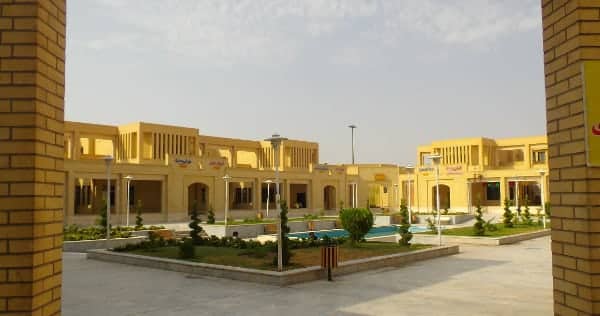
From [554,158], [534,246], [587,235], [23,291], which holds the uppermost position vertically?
[554,158]

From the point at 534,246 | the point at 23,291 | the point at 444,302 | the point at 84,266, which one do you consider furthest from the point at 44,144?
the point at 534,246

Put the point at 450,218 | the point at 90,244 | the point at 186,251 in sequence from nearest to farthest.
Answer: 1. the point at 186,251
2. the point at 90,244
3. the point at 450,218

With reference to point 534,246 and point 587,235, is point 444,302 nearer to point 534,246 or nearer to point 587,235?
point 587,235

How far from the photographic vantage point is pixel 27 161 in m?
3.68

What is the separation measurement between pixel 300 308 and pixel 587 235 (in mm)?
5751

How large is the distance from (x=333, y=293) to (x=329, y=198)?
46.0m

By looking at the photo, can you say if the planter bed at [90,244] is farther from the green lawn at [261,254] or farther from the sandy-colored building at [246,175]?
the sandy-colored building at [246,175]

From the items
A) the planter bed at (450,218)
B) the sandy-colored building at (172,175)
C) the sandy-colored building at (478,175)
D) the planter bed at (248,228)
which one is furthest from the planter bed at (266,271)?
the sandy-colored building at (478,175)

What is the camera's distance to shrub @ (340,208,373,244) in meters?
17.1

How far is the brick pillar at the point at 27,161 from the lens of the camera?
3.64 metres

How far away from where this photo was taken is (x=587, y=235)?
3.96 metres

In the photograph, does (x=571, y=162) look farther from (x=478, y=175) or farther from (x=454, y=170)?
(x=454, y=170)

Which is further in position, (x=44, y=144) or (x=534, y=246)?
(x=534, y=246)

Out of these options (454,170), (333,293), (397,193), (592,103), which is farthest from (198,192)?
(592,103)
